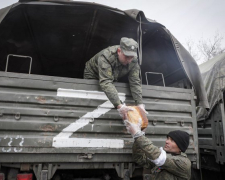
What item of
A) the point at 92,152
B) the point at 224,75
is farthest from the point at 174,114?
the point at 224,75

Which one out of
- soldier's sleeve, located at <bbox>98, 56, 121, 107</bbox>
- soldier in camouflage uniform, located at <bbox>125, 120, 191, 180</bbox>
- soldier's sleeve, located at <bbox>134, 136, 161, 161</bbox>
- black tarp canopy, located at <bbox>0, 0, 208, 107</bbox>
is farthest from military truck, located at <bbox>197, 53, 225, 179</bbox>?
soldier's sleeve, located at <bbox>98, 56, 121, 107</bbox>

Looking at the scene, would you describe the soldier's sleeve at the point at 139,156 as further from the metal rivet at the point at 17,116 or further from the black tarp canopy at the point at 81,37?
the metal rivet at the point at 17,116

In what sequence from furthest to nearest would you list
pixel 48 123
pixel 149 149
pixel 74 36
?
pixel 74 36 < pixel 48 123 < pixel 149 149

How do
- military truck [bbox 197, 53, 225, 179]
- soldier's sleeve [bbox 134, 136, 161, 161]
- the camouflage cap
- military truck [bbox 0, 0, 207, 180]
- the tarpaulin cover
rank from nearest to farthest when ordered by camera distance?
soldier's sleeve [bbox 134, 136, 161, 161] → military truck [bbox 0, 0, 207, 180] → the camouflage cap → military truck [bbox 197, 53, 225, 179] → the tarpaulin cover

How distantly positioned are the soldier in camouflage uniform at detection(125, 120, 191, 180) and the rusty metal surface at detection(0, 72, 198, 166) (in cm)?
27

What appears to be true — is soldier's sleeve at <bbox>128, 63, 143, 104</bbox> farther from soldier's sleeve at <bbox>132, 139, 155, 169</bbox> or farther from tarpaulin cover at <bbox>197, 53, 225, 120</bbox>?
tarpaulin cover at <bbox>197, 53, 225, 120</bbox>

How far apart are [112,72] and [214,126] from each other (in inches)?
98.1

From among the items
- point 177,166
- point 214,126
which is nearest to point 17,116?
point 177,166

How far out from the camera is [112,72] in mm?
3115

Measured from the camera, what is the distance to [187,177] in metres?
2.60

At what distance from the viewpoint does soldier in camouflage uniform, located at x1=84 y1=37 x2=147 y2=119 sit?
2.69 m

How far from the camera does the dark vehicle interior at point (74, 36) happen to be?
3.39 m

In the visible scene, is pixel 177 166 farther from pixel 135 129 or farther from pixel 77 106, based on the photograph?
pixel 77 106

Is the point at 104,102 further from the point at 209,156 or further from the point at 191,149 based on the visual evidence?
the point at 209,156
